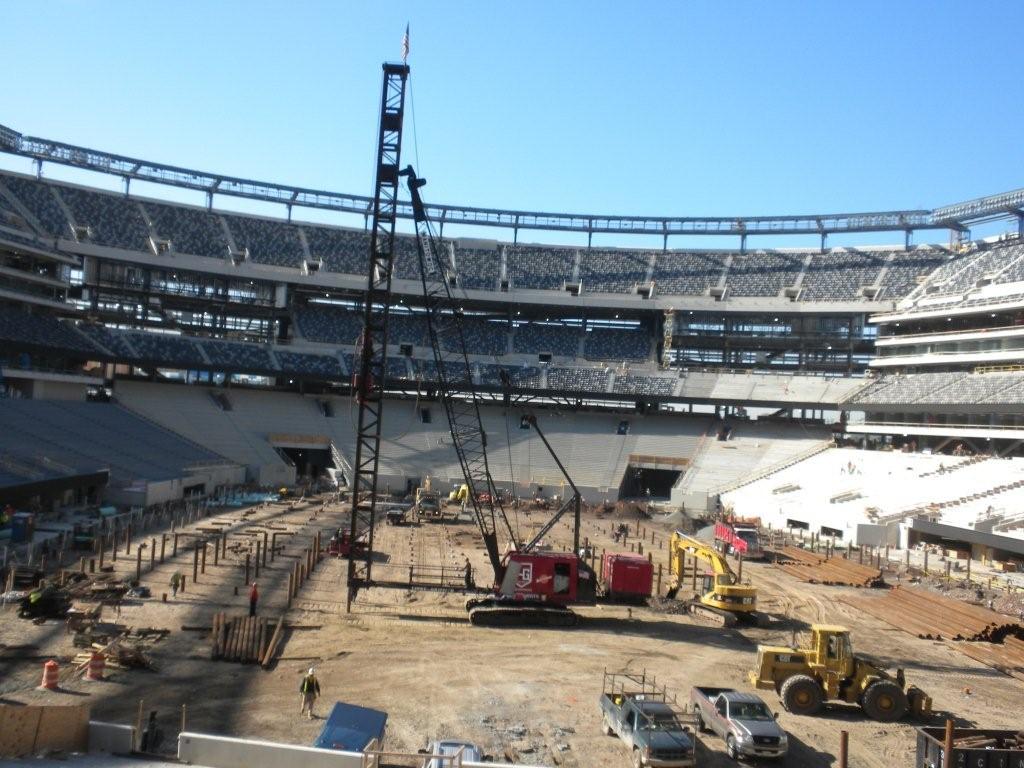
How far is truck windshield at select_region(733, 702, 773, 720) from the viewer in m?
14.5

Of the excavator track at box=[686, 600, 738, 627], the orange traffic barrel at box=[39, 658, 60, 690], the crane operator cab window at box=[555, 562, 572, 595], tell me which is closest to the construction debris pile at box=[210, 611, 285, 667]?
the orange traffic barrel at box=[39, 658, 60, 690]

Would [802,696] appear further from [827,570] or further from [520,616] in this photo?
[827,570]

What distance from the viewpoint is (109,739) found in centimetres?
1164

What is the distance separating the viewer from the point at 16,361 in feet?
158

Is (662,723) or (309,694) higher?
(662,723)

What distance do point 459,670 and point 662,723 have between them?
619 cm

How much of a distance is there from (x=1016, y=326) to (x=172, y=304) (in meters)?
61.8

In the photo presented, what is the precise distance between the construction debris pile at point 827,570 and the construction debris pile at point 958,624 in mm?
2441

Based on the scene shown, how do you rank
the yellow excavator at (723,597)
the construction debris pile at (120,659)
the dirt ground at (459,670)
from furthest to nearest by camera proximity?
the yellow excavator at (723,597), the construction debris pile at (120,659), the dirt ground at (459,670)

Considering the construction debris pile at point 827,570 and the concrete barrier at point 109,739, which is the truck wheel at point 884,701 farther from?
the construction debris pile at point 827,570

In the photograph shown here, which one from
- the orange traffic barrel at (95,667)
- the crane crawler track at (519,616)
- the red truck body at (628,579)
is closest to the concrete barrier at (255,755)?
the orange traffic barrel at (95,667)

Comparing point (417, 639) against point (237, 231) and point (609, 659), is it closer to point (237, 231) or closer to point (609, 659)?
point (609, 659)

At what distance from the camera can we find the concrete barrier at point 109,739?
11.6 metres

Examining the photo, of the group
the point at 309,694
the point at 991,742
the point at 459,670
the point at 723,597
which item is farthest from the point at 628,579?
the point at 991,742
